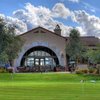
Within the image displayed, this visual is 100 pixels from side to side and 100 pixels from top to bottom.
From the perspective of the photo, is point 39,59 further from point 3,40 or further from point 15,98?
point 15,98

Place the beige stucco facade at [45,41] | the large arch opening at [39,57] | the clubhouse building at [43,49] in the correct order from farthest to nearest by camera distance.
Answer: the large arch opening at [39,57] → the beige stucco facade at [45,41] → the clubhouse building at [43,49]

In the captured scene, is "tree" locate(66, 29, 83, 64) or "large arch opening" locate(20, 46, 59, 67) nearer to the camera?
"tree" locate(66, 29, 83, 64)

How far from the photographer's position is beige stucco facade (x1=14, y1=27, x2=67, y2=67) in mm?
119188

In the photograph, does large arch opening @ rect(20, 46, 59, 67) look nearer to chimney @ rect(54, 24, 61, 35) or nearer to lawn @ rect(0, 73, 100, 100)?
chimney @ rect(54, 24, 61, 35)

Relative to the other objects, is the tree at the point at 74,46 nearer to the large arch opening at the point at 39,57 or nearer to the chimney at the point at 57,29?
the large arch opening at the point at 39,57

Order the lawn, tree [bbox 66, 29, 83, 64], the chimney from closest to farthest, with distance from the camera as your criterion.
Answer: the lawn, tree [bbox 66, 29, 83, 64], the chimney

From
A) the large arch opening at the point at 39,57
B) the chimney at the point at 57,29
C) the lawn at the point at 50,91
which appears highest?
the chimney at the point at 57,29

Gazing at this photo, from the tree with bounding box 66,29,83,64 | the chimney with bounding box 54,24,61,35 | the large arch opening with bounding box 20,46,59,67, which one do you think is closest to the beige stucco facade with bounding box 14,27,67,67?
the large arch opening with bounding box 20,46,59,67

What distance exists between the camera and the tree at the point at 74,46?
10707 cm

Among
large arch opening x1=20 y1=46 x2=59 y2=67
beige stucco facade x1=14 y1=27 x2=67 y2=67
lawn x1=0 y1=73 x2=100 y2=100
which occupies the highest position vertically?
beige stucco facade x1=14 y1=27 x2=67 y2=67

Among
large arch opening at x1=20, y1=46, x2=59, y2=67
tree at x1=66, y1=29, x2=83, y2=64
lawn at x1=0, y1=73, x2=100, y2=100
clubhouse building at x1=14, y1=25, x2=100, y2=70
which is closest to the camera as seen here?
lawn at x1=0, y1=73, x2=100, y2=100

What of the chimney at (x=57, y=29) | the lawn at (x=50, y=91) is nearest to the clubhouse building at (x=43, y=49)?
the chimney at (x=57, y=29)

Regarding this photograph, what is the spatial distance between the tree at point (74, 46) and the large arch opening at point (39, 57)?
9935 millimetres

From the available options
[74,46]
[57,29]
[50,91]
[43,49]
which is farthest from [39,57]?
[50,91]
